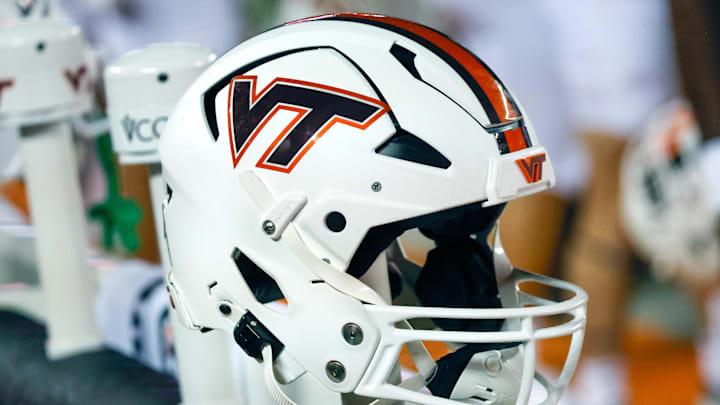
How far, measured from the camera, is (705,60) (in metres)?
1.72

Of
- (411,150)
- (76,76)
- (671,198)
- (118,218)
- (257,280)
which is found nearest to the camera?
(411,150)

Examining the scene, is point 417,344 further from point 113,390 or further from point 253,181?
point 113,390

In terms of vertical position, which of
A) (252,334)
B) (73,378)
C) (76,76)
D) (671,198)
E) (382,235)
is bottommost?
(73,378)

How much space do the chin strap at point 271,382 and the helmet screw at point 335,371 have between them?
0.19 ft

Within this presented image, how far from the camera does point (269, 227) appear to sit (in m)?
0.95

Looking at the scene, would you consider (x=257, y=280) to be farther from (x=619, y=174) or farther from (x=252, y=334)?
(x=619, y=174)

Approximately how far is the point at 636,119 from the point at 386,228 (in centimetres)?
113

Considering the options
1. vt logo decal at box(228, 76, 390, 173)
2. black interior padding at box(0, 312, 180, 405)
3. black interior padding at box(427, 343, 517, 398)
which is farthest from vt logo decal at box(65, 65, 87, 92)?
black interior padding at box(427, 343, 517, 398)

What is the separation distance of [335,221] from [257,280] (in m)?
0.16

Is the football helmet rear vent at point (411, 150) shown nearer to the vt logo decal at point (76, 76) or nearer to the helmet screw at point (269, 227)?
the helmet screw at point (269, 227)

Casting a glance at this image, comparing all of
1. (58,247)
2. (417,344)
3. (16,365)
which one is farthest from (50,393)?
(417,344)

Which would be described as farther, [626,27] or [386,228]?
[626,27]

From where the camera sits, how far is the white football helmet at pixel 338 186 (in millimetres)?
917

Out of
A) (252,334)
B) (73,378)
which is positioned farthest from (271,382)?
(73,378)
